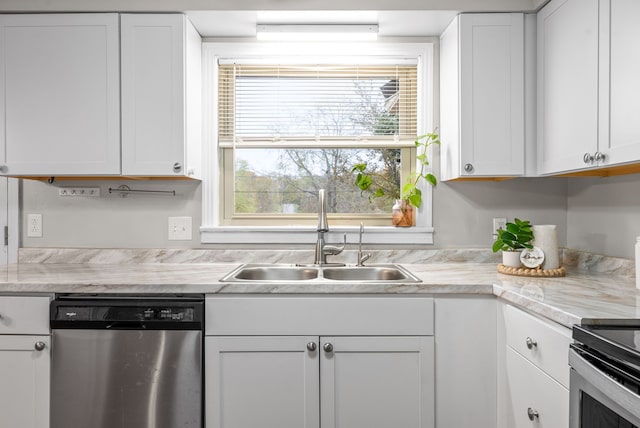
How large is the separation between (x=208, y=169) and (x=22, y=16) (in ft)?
3.68

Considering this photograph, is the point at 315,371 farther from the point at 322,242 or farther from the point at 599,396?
the point at 599,396

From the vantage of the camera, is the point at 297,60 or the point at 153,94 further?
the point at 297,60

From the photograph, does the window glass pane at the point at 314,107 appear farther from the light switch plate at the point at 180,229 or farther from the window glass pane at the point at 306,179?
the light switch plate at the point at 180,229

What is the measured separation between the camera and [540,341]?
4.39ft

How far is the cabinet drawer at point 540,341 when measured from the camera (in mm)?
1214

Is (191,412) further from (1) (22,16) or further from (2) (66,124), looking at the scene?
(1) (22,16)

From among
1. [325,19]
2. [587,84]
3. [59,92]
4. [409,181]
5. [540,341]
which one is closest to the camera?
[540,341]

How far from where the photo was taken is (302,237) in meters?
2.25

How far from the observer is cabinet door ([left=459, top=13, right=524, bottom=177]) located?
1.96 metres

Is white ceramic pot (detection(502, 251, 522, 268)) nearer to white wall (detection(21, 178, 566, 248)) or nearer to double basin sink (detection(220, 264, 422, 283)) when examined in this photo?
white wall (detection(21, 178, 566, 248))

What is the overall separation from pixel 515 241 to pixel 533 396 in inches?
29.5

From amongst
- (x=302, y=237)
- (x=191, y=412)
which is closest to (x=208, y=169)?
(x=302, y=237)

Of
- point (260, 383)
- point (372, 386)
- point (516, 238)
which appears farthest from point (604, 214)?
point (260, 383)

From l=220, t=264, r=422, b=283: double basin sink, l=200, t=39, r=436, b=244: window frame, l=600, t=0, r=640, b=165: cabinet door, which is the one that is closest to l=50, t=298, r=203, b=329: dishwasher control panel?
l=220, t=264, r=422, b=283: double basin sink
